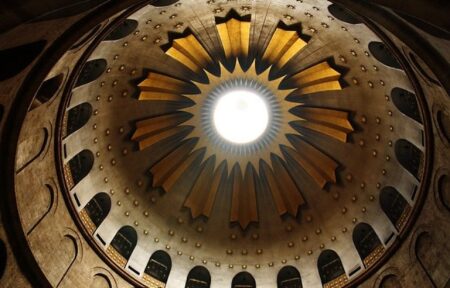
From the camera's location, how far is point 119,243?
16766mm

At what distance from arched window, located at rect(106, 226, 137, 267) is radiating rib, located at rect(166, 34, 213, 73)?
6.83 m

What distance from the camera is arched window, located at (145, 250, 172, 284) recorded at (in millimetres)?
17094

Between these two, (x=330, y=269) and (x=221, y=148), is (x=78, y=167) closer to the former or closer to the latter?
(x=221, y=148)

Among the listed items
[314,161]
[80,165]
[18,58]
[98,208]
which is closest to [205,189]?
[314,161]

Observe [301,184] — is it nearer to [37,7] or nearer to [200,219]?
[200,219]

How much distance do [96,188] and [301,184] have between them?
852 cm

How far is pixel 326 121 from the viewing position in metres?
18.0

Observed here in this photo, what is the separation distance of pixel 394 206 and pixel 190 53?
9.18m

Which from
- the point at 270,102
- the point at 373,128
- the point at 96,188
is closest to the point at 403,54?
the point at 373,128

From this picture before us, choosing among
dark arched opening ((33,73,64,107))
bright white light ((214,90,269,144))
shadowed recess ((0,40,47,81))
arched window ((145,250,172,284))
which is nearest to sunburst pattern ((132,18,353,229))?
bright white light ((214,90,269,144))

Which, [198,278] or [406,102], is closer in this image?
[406,102]

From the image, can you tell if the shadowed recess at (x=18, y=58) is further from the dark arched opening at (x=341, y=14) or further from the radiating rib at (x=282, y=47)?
the radiating rib at (x=282, y=47)

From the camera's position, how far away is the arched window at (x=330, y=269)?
1620 centimetres

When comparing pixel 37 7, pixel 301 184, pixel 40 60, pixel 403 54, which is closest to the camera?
pixel 37 7
